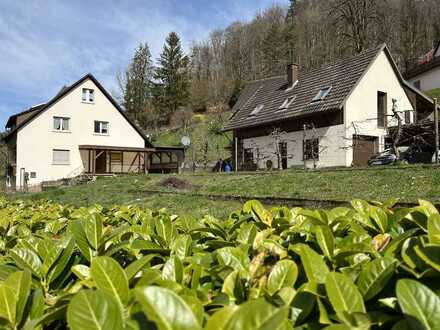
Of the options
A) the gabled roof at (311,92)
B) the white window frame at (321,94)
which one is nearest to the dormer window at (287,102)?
the gabled roof at (311,92)

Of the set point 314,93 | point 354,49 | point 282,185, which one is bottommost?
point 282,185

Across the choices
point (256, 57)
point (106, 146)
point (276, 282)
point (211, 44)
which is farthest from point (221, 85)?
point (276, 282)

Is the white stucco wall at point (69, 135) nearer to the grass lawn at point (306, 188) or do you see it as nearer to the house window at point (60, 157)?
the house window at point (60, 157)

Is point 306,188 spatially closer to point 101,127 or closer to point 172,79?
point 101,127

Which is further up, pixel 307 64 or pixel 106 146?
pixel 307 64

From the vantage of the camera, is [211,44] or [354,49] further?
[211,44]

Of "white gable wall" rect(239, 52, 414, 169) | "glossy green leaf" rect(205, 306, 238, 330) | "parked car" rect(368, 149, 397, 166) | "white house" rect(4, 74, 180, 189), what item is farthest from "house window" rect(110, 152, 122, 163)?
"glossy green leaf" rect(205, 306, 238, 330)

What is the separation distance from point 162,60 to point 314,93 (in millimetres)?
41909

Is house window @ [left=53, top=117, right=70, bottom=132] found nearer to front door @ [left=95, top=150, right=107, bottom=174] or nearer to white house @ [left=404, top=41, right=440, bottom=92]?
front door @ [left=95, top=150, right=107, bottom=174]

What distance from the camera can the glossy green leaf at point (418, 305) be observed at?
2.30 feet

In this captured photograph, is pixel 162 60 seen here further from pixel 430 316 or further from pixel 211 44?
pixel 430 316

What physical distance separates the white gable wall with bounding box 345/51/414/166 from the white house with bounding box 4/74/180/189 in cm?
1845

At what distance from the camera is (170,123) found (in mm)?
55281

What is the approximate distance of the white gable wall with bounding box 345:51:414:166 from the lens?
72.0 ft
